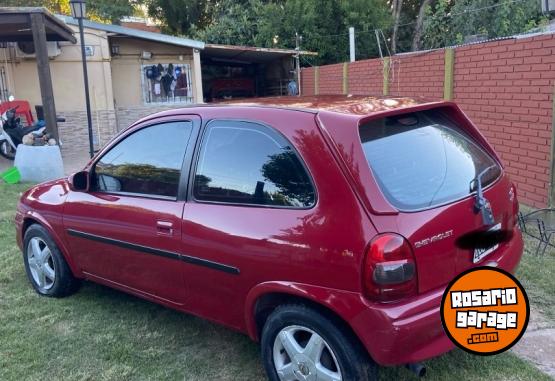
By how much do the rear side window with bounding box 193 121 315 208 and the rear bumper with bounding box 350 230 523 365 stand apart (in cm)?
62

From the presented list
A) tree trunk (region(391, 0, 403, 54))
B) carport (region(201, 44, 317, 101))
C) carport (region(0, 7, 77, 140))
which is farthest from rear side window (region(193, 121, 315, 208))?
tree trunk (region(391, 0, 403, 54))

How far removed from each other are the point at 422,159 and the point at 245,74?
19.6m

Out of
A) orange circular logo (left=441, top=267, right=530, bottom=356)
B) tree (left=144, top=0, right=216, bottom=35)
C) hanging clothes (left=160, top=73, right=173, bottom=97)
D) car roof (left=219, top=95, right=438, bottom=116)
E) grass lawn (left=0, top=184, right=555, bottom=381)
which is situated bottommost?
grass lawn (left=0, top=184, right=555, bottom=381)

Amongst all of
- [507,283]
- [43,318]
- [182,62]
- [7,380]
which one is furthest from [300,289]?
[182,62]

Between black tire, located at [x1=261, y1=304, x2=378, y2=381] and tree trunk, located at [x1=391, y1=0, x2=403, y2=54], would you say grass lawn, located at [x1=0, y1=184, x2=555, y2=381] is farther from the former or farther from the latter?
tree trunk, located at [x1=391, y1=0, x2=403, y2=54]

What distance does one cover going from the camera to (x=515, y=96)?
6539 mm

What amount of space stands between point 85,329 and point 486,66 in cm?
581

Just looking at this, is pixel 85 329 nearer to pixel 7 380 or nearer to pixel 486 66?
pixel 7 380

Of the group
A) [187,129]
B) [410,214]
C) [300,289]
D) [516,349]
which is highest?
[187,129]

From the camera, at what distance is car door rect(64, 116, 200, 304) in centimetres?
331

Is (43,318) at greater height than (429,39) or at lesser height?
lesser

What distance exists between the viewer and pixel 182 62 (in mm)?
15625

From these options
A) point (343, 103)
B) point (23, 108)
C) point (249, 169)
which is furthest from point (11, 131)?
point (343, 103)

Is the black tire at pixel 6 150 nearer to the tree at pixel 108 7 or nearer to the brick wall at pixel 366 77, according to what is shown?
the brick wall at pixel 366 77
